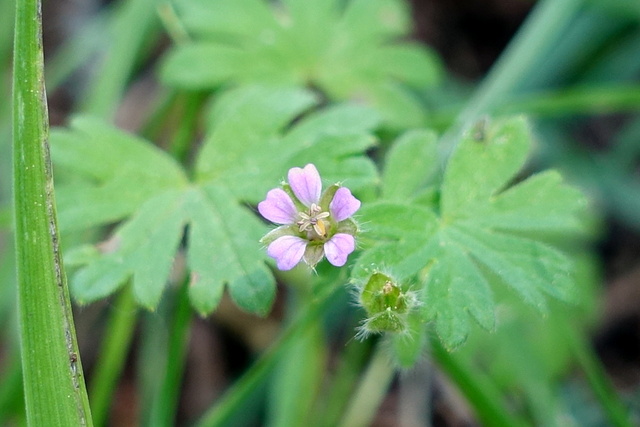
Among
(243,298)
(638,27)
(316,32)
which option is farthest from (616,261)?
(243,298)

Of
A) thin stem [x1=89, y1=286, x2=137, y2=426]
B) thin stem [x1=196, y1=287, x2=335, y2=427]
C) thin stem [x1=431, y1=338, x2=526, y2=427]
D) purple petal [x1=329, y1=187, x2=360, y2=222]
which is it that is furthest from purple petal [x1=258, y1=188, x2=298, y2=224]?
thin stem [x1=89, y1=286, x2=137, y2=426]

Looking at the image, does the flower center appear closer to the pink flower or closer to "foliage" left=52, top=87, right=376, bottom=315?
the pink flower

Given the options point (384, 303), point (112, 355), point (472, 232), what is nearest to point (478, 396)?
point (472, 232)

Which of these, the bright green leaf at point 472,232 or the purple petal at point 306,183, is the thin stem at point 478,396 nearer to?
the bright green leaf at point 472,232

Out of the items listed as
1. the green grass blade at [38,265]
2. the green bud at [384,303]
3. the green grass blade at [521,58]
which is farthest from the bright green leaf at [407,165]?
the green grass blade at [521,58]

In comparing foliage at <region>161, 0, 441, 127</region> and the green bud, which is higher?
foliage at <region>161, 0, 441, 127</region>

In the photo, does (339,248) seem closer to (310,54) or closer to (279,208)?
(279,208)
